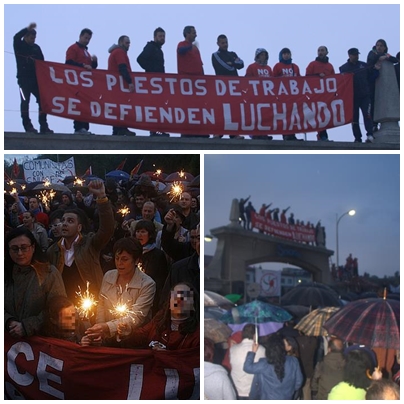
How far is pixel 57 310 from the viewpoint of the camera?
724cm

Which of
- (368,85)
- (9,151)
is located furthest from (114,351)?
(368,85)

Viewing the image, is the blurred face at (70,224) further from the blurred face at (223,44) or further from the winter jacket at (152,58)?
the blurred face at (223,44)

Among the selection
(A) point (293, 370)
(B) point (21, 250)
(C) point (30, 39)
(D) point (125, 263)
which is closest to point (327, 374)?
(A) point (293, 370)

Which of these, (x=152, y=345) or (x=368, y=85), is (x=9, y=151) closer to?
(x=152, y=345)

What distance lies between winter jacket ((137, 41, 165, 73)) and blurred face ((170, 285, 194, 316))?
2163 mm

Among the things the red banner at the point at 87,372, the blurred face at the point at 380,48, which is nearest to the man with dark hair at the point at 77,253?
the red banner at the point at 87,372

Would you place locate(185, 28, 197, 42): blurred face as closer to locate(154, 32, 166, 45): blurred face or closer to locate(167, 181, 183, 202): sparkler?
locate(154, 32, 166, 45): blurred face

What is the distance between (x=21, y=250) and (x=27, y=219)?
0.94ft

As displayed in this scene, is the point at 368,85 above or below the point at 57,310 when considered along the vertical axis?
above

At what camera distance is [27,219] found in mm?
7316

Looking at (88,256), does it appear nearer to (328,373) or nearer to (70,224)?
(70,224)

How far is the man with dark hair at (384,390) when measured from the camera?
7.18m

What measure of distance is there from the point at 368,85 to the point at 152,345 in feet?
11.0

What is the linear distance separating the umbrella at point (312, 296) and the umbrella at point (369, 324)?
14cm
